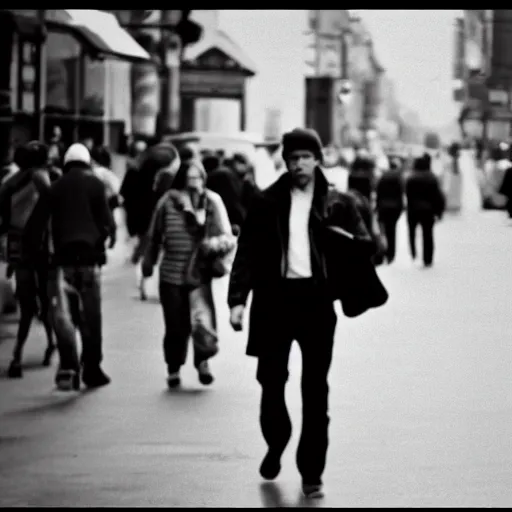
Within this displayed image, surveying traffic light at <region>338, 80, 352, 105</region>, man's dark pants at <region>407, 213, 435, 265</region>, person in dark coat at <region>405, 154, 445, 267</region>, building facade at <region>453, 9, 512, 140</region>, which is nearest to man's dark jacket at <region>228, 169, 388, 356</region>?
person in dark coat at <region>405, 154, 445, 267</region>

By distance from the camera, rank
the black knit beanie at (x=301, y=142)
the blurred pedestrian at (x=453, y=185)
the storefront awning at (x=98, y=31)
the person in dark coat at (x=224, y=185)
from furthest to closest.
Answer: the blurred pedestrian at (x=453, y=185)
the storefront awning at (x=98, y=31)
the person in dark coat at (x=224, y=185)
the black knit beanie at (x=301, y=142)

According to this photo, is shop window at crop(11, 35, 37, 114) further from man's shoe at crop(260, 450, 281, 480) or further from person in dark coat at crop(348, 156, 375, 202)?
man's shoe at crop(260, 450, 281, 480)

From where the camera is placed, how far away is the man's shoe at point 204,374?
43.7ft

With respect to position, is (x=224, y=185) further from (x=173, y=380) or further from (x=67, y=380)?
(x=67, y=380)

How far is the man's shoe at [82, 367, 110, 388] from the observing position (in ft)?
43.4

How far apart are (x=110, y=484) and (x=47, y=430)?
1936 millimetres

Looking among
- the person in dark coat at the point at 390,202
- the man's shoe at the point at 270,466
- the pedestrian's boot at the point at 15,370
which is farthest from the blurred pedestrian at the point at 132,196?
the man's shoe at the point at 270,466

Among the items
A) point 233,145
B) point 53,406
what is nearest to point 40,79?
point 233,145

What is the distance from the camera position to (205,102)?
56.4m

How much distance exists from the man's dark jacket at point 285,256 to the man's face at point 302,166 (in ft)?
0.17

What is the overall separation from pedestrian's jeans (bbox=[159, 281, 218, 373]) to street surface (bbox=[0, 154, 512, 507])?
0.30 metres

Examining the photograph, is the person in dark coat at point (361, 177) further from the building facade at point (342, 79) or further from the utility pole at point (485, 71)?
the utility pole at point (485, 71)

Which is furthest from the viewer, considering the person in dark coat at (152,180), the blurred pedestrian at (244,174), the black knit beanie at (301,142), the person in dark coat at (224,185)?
the blurred pedestrian at (244,174)

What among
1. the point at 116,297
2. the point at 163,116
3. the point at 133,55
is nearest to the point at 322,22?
the point at 163,116
